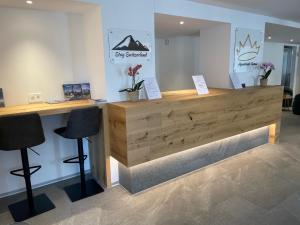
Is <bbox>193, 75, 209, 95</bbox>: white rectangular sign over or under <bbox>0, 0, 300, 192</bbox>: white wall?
under

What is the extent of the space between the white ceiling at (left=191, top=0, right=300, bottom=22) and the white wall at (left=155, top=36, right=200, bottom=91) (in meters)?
1.74

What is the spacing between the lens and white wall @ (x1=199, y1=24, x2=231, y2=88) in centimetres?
367

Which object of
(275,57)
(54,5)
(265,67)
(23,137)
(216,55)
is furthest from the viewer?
(275,57)

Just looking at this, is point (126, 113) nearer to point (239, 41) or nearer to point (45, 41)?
point (45, 41)

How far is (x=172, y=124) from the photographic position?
261 centimetres

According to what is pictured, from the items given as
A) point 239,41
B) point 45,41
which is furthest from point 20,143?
point 239,41

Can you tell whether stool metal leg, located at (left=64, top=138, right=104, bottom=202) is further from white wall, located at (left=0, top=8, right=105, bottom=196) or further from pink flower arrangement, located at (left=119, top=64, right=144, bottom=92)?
pink flower arrangement, located at (left=119, top=64, right=144, bottom=92)

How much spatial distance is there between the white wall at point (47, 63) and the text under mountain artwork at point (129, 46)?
14 cm

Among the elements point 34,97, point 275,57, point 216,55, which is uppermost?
point 275,57

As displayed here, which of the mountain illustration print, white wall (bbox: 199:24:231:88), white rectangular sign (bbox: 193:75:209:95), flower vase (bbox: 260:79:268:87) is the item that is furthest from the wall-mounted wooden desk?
flower vase (bbox: 260:79:268:87)

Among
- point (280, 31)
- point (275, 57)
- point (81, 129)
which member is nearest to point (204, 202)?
point (81, 129)

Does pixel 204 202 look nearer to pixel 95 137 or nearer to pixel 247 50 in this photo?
pixel 95 137

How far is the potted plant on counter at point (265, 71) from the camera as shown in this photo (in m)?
4.00

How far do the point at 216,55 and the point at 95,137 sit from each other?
2437 millimetres
